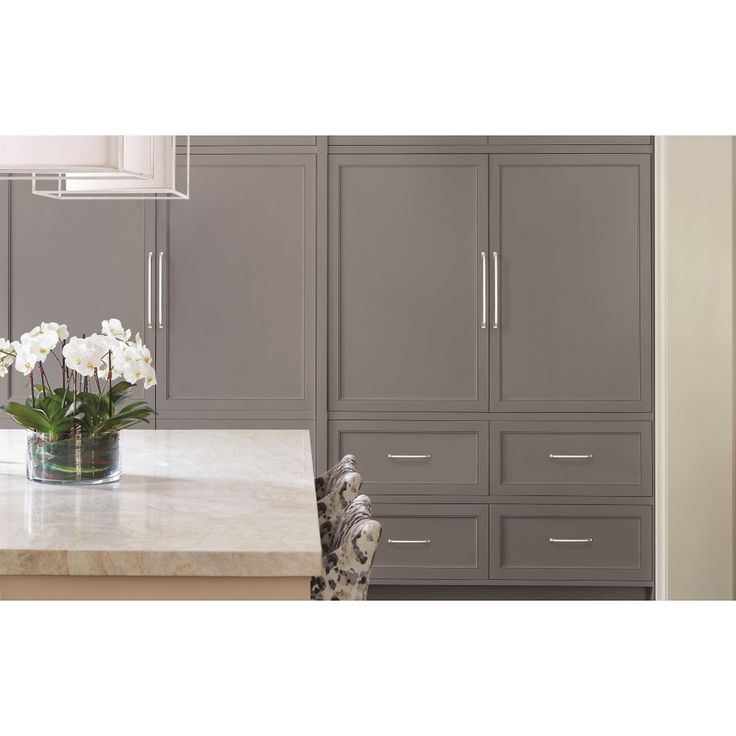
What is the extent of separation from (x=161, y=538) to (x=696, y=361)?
2759 millimetres

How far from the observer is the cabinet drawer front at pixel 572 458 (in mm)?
3758

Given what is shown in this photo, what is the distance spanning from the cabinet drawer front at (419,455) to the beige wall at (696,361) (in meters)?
0.80

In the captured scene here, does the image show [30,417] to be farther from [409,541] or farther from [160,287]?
[409,541]

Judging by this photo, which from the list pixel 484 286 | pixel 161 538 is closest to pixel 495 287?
pixel 484 286

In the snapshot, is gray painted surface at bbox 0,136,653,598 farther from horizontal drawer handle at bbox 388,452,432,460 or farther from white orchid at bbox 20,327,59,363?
white orchid at bbox 20,327,59,363

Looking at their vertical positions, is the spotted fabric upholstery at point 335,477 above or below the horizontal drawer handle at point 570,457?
above

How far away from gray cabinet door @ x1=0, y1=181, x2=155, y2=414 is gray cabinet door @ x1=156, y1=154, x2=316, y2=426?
0.11 metres

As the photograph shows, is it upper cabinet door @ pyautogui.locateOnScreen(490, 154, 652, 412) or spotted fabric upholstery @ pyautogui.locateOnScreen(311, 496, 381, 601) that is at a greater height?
upper cabinet door @ pyautogui.locateOnScreen(490, 154, 652, 412)

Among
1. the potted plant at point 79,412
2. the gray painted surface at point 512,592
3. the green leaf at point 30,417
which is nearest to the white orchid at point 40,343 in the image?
the potted plant at point 79,412

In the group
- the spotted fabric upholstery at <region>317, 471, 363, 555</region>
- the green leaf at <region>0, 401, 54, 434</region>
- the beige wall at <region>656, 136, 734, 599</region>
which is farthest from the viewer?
the beige wall at <region>656, 136, 734, 599</region>

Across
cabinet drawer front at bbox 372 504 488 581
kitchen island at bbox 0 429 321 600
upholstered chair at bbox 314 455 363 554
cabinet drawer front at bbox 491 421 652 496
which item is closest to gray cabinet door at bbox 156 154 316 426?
cabinet drawer front at bbox 372 504 488 581

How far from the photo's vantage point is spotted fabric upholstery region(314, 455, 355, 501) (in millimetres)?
2399

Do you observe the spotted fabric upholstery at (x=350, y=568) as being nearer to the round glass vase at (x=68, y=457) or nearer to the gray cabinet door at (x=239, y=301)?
the round glass vase at (x=68, y=457)

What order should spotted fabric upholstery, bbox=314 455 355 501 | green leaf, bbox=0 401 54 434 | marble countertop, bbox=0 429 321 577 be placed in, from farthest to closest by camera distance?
spotted fabric upholstery, bbox=314 455 355 501, green leaf, bbox=0 401 54 434, marble countertop, bbox=0 429 321 577
